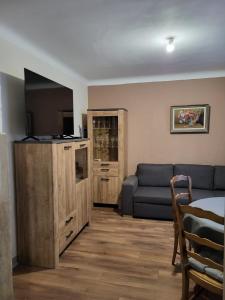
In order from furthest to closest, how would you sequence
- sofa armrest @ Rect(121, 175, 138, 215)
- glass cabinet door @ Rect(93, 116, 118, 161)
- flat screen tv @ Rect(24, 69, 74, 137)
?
glass cabinet door @ Rect(93, 116, 118, 161) → sofa armrest @ Rect(121, 175, 138, 215) → flat screen tv @ Rect(24, 69, 74, 137)

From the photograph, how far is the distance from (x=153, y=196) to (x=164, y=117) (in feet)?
5.10

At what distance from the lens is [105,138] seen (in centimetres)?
445

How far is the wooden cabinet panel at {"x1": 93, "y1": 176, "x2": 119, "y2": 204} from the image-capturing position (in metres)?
4.29

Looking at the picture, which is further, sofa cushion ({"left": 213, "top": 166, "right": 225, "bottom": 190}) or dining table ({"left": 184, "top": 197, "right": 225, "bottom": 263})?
sofa cushion ({"left": 213, "top": 166, "right": 225, "bottom": 190})

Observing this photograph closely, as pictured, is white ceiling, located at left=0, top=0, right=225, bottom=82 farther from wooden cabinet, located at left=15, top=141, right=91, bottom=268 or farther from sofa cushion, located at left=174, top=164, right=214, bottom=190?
sofa cushion, located at left=174, top=164, right=214, bottom=190

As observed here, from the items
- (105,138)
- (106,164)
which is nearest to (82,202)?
(106,164)

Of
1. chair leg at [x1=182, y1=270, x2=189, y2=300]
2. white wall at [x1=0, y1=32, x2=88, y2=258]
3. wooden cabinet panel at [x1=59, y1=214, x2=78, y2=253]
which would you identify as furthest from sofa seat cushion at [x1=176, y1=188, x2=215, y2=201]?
white wall at [x1=0, y1=32, x2=88, y2=258]

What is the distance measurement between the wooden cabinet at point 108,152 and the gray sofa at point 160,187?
33 cm

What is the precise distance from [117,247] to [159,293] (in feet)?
2.93

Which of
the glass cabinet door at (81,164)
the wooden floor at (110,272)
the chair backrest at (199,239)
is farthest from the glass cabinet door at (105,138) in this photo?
the chair backrest at (199,239)

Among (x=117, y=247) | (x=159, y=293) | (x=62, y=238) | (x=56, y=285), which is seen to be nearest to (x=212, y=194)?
(x=117, y=247)

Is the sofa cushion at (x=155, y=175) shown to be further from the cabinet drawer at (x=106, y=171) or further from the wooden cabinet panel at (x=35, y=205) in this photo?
the wooden cabinet panel at (x=35, y=205)

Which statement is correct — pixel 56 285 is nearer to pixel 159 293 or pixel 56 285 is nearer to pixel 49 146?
pixel 159 293

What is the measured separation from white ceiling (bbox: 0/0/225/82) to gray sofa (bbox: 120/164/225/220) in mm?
1780
